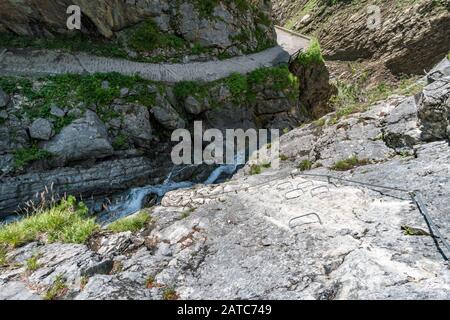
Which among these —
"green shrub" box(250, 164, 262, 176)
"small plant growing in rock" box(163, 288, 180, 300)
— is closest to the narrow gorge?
"small plant growing in rock" box(163, 288, 180, 300)

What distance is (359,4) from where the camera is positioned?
29.6 metres

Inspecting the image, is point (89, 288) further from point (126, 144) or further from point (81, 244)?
point (126, 144)

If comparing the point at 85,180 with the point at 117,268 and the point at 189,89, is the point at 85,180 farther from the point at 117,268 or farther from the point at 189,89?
the point at 117,268

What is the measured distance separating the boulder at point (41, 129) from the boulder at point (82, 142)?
25 cm

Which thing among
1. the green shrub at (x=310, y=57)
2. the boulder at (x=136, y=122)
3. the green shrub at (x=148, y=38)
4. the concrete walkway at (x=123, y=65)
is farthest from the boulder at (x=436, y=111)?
the green shrub at (x=310, y=57)

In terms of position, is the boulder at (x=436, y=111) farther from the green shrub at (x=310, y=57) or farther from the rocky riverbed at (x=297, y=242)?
the green shrub at (x=310, y=57)

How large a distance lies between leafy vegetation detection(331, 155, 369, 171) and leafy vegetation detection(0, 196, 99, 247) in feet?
16.9

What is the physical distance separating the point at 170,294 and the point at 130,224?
7.23 ft

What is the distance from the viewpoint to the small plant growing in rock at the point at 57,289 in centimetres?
388

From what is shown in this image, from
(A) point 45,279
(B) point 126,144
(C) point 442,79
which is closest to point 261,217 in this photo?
(A) point 45,279

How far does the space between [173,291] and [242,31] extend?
1743 centimetres

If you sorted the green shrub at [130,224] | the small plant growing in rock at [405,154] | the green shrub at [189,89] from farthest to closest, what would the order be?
1. the green shrub at [189,89]
2. the small plant growing in rock at [405,154]
3. the green shrub at [130,224]

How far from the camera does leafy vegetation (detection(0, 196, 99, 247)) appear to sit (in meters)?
5.24

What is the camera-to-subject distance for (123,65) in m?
14.6
